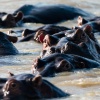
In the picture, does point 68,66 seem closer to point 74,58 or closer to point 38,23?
point 74,58

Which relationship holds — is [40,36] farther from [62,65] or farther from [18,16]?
[18,16]

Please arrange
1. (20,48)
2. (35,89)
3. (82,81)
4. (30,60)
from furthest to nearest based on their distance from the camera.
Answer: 1. (20,48)
2. (30,60)
3. (82,81)
4. (35,89)

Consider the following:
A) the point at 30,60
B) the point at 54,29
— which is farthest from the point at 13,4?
the point at 30,60

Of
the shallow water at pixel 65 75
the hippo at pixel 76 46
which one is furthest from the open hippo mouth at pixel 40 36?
the hippo at pixel 76 46

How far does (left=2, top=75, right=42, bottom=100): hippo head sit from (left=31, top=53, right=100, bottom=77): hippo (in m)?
1.67

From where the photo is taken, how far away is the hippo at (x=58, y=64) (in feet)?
26.8

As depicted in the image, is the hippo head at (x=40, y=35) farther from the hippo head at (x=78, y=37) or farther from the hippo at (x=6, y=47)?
the hippo head at (x=78, y=37)

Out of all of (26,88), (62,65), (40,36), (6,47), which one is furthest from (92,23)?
(26,88)

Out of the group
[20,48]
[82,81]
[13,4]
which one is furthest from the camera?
[13,4]

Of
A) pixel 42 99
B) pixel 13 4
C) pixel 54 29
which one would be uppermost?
pixel 13 4

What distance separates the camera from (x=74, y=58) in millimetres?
8719

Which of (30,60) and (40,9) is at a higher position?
(40,9)

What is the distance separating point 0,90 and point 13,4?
47.9 ft

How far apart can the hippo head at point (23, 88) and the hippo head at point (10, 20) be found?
30.7ft
